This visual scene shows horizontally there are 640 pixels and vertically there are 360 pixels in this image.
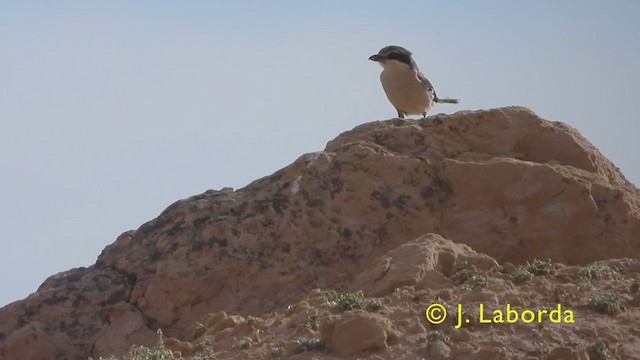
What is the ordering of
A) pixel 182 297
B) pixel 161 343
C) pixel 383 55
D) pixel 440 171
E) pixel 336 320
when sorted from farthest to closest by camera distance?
pixel 383 55 < pixel 440 171 < pixel 182 297 < pixel 161 343 < pixel 336 320

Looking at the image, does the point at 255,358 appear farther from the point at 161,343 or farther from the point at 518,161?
the point at 518,161

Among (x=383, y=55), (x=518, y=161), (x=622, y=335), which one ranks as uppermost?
(x=383, y=55)

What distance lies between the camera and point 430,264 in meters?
Answer: 9.91

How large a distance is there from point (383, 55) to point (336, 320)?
870 cm

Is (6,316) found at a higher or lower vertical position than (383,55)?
lower

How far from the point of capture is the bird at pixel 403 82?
16.8 metres

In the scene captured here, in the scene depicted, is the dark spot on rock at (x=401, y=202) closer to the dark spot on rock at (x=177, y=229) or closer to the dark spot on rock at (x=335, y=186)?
the dark spot on rock at (x=335, y=186)

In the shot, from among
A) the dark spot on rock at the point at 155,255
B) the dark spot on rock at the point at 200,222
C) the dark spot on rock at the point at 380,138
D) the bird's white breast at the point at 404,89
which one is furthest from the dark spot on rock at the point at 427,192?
the bird's white breast at the point at 404,89

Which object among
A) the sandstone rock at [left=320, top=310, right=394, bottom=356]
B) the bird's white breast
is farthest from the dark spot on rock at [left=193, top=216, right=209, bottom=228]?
the bird's white breast

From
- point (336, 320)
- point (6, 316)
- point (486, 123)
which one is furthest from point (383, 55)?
point (336, 320)

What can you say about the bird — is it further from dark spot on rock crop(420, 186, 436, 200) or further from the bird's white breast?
dark spot on rock crop(420, 186, 436, 200)

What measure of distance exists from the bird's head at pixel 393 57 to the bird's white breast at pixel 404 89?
0.03 metres

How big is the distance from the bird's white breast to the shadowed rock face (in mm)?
4364

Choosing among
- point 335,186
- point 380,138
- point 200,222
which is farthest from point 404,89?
point 200,222
